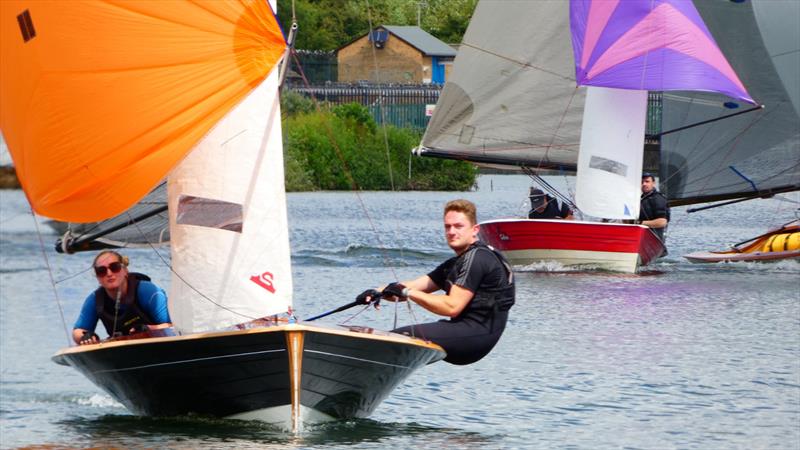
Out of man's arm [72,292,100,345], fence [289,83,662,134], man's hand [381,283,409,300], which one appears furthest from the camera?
fence [289,83,662,134]

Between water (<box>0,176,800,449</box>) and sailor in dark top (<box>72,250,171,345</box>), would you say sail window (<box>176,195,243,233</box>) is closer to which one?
sailor in dark top (<box>72,250,171,345</box>)

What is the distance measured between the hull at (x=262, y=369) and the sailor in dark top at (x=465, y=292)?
232mm

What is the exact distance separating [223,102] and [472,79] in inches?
850

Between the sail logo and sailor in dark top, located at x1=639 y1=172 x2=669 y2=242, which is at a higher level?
the sail logo

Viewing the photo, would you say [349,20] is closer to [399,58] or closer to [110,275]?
[399,58]

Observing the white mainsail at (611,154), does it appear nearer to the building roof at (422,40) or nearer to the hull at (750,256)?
the hull at (750,256)

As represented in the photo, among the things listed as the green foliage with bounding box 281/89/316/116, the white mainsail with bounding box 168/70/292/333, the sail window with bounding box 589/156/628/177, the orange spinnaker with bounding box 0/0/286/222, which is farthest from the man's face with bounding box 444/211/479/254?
the green foliage with bounding box 281/89/316/116

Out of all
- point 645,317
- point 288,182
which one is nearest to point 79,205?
point 645,317

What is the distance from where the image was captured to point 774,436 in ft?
50.0

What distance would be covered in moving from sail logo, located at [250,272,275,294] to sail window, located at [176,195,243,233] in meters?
0.40

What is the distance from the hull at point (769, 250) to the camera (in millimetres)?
32031

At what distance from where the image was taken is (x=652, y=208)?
31.5 m

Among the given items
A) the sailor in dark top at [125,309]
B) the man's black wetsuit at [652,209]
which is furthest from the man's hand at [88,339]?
the man's black wetsuit at [652,209]

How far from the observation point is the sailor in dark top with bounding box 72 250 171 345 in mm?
14148
